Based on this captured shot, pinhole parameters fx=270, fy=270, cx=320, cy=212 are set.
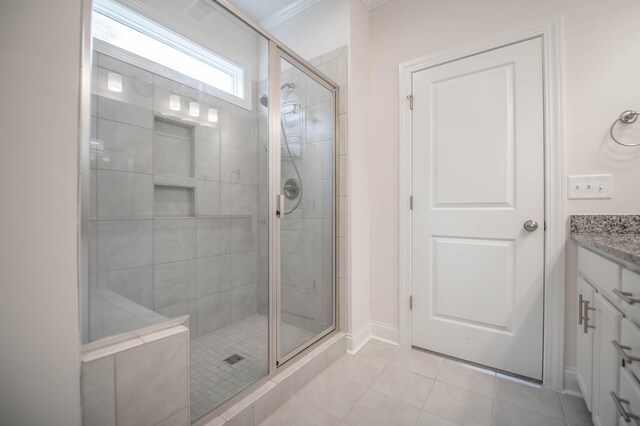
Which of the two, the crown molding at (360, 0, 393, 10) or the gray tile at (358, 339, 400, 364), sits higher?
the crown molding at (360, 0, 393, 10)

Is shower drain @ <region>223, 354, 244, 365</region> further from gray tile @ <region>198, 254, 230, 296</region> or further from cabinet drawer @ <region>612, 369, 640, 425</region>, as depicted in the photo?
cabinet drawer @ <region>612, 369, 640, 425</region>

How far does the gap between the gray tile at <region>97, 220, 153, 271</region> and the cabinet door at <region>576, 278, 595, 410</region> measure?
6.37 feet

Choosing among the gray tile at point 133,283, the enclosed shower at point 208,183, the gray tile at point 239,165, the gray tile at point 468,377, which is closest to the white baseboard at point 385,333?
the gray tile at point 468,377

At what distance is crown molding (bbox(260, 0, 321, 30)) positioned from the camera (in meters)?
2.08

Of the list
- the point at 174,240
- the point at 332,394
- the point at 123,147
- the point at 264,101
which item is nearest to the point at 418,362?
the point at 332,394

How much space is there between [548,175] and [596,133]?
281 millimetres

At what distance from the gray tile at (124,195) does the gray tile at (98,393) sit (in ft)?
1.66

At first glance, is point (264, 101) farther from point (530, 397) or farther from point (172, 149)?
point (530, 397)

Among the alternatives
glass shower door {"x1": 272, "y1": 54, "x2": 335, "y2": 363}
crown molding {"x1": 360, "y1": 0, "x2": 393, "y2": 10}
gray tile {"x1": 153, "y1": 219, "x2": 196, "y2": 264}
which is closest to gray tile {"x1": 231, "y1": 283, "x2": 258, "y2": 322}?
glass shower door {"x1": 272, "y1": 54, "x2": 335, "y2": 363}

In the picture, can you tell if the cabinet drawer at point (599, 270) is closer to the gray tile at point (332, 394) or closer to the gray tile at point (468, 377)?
the gray tile at point (468, 377)

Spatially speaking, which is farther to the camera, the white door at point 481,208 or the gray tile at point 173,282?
the white door at point 481,208

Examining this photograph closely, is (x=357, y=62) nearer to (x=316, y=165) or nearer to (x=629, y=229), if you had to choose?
(x=316, y=165)

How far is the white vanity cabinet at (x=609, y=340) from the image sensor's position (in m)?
0.77

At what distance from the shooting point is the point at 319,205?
187 cm
